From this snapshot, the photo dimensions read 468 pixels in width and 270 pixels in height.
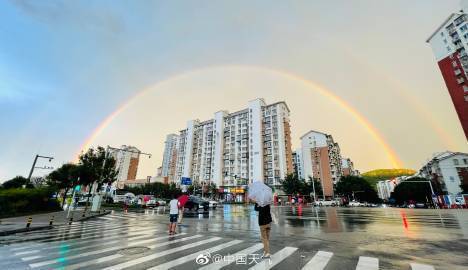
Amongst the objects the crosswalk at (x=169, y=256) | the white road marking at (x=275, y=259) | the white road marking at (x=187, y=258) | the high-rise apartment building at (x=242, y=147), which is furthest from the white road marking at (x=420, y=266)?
the high-rise apartment building at (x=242, y=147)

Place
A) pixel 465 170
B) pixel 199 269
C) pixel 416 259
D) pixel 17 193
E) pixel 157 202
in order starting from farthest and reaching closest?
pixel 465 170 → pixel 157 202 → pixel 17 193 → pixel 416 259 → pixel 199 269

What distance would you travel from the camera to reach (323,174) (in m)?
96.1

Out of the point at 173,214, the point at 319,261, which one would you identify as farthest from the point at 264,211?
the point at 173,214

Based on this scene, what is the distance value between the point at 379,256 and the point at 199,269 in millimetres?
4838

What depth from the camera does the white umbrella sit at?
19.6 ft

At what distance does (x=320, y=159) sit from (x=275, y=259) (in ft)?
330

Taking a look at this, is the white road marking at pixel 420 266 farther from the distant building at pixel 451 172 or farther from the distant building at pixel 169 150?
the distant building at pixel 169 150

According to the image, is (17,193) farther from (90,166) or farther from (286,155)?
(286,155)

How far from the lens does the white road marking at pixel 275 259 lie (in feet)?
16.8

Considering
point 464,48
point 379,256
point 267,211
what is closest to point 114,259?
point 267,211

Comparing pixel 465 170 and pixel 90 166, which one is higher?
pixel 465 170

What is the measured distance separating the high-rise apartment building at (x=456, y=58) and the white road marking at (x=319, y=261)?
69.8 m

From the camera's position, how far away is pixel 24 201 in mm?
22672

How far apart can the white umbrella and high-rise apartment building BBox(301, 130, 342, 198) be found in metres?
93.6
